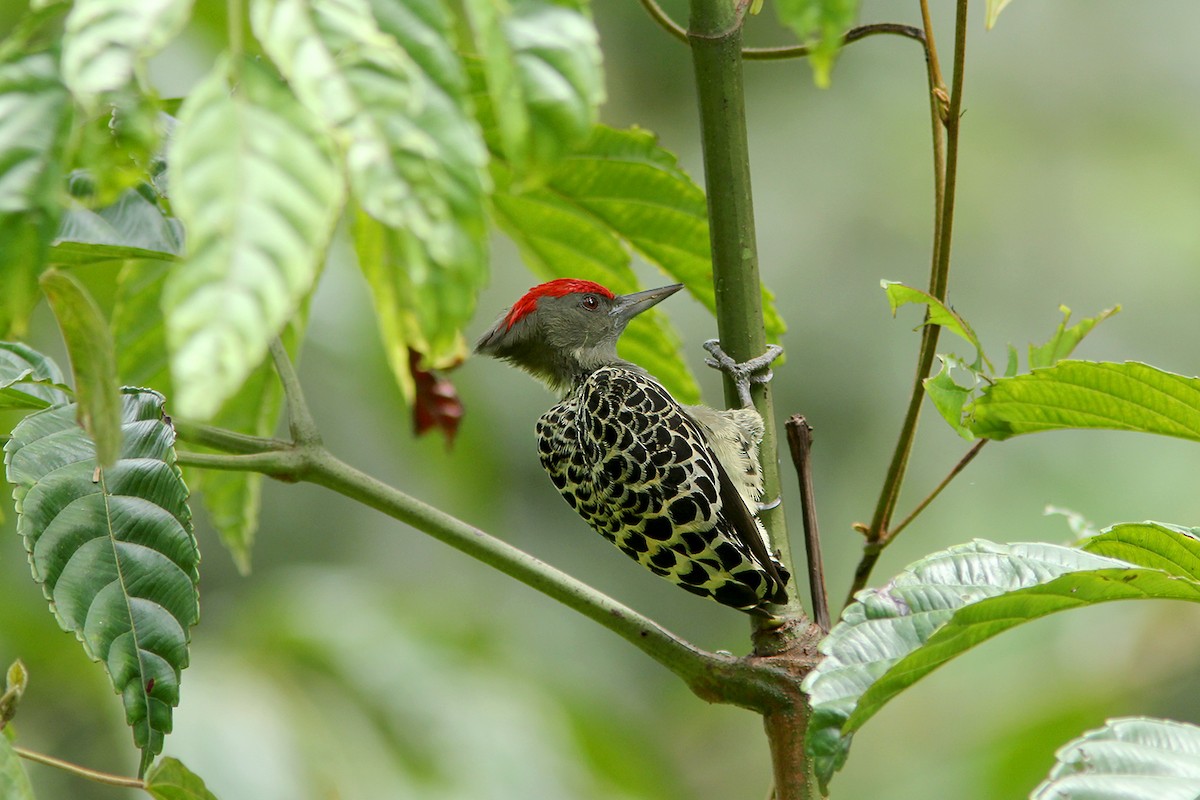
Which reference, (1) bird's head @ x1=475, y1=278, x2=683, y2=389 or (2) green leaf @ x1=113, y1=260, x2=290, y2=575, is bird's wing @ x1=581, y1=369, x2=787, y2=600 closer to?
(1) bird's head @ x1=475, y1=278, x2=683, y2=389

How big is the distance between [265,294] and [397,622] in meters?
3.81

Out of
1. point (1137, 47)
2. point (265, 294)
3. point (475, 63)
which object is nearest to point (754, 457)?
point (475, 63)

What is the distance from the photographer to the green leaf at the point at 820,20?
1.10 m

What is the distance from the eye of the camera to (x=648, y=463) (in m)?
3.12

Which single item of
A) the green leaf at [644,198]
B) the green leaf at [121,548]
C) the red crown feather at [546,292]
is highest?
the red crown feather at [546,292]

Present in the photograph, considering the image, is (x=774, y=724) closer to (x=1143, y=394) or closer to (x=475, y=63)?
(x=1143, y=394)

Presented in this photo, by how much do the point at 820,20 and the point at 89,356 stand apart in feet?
2.84

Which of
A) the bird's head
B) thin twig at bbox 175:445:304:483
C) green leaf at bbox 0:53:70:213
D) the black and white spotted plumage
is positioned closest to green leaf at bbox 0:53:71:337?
green leaf at bbox 0:53:70:213

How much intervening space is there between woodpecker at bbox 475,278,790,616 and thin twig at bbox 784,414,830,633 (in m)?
0.23

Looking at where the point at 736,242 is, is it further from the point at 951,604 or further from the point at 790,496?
the point at 790,496

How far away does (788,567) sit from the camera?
213cm

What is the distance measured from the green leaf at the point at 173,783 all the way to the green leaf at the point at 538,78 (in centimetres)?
119

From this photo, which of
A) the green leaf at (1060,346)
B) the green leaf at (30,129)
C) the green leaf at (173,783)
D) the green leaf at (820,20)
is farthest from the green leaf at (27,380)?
the green leaf at (1060,346)

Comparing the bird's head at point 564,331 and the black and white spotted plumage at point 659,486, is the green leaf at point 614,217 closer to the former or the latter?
the black and white spotted plumage at point 659,486
